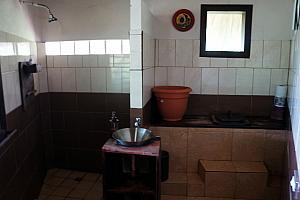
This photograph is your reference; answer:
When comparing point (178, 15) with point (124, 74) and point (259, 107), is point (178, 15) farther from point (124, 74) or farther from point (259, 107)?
point (259, 107)

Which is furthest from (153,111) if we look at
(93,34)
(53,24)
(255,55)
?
(53,24)

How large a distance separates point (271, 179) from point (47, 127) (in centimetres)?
207

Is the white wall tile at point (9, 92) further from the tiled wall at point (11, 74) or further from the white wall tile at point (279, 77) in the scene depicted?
the white wall tile at point (279, 77)

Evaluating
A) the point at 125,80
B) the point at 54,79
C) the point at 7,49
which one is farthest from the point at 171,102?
the point at 7,49

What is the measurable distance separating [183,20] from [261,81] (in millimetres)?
911

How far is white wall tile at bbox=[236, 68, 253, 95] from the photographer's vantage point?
2.55 meters

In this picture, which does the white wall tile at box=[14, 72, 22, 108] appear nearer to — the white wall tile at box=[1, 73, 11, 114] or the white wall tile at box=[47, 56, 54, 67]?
the white wall tile at box=[1, 73, 11, 114]

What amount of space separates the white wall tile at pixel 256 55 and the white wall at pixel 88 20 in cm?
114

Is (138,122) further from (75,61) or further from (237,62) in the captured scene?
(237,62)

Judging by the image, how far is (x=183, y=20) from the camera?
2.51 metres

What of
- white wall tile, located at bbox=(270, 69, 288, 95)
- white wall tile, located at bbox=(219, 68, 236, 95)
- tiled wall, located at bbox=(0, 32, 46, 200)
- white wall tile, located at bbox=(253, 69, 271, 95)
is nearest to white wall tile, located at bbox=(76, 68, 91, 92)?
tiled wall, located at bbox=(0, 32, 46, 200)

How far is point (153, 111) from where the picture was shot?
8.34 feet

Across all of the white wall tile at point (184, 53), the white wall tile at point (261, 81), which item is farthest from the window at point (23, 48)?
the white wall tile at point (261, 81)

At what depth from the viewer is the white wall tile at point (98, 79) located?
8.44 ft
